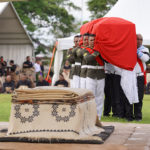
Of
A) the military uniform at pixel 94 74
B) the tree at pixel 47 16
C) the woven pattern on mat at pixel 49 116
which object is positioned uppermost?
the tree at pixel 47 16

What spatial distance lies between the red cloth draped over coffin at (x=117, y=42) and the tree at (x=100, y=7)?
100 ft

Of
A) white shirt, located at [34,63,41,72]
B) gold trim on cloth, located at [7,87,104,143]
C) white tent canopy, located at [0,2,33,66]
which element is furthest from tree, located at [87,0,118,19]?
gold trim on cloth, located at [7,87,104,143]

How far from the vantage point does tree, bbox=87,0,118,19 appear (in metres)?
39.9

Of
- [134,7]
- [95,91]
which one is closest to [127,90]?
[95,91]

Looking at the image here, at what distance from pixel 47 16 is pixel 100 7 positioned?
481cm

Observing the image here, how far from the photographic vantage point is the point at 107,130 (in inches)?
279

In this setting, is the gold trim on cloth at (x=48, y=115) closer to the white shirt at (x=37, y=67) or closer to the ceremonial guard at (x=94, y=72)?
the ceremonial guard at (x=94, y=72)

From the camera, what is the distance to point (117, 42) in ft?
31.1

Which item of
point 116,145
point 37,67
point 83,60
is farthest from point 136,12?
point 116,145

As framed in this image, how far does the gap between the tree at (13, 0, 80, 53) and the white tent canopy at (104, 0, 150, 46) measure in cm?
1978

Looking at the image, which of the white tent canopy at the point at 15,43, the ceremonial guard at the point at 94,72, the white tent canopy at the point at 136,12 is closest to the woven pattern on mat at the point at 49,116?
the ceremonial guard at the point at 94,72

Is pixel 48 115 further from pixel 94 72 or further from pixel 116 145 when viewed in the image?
pixel 94 72

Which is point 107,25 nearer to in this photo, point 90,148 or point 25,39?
point 90,148

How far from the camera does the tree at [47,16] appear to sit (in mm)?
37344
